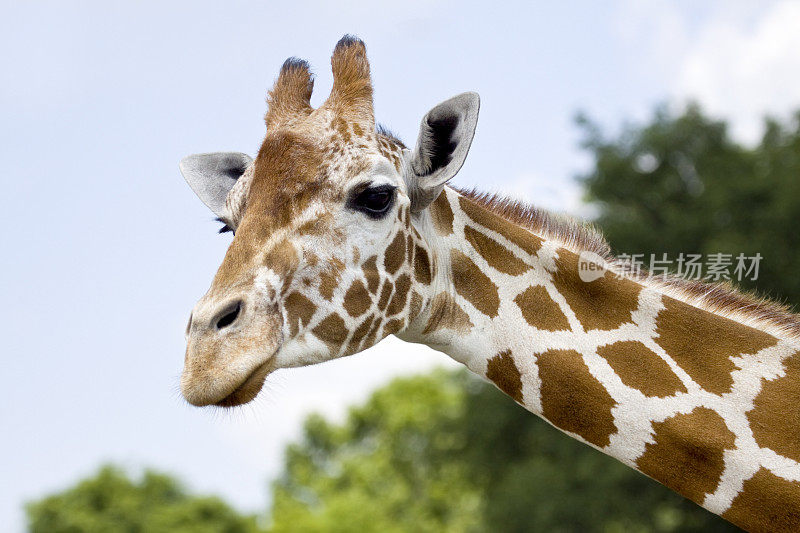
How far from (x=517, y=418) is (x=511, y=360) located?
3280 cm

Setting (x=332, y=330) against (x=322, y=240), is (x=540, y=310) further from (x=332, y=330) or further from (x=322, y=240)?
(x=322, y=240)

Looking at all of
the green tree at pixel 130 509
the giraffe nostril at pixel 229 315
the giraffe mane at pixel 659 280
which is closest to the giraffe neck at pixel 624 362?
the giraffe mane at pixel 659 280

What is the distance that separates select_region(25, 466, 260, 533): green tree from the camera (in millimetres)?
53844

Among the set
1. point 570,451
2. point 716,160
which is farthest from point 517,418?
point 716,160

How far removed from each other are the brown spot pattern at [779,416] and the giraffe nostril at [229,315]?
2874 millimetres

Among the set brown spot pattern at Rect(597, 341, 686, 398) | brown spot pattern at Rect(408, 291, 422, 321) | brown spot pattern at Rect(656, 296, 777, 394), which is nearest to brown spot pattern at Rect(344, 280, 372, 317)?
brown spot pattern at Rect(408, 291, 422, 321)

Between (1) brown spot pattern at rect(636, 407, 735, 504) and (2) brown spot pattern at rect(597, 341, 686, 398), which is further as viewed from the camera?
(2) brown spot pattern at rect(597, 341, 686, 398)

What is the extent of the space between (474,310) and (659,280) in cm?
120

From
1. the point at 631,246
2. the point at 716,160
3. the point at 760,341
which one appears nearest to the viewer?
the point at 760,341

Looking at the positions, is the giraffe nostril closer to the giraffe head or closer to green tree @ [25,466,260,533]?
the giraffe head

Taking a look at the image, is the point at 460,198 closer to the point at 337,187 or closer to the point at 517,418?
the point at 337,187

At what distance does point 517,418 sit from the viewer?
3709cm

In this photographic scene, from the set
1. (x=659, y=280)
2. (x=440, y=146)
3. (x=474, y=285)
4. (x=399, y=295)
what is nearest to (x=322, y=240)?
(x=399, y=295)

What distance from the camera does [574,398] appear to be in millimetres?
5008
